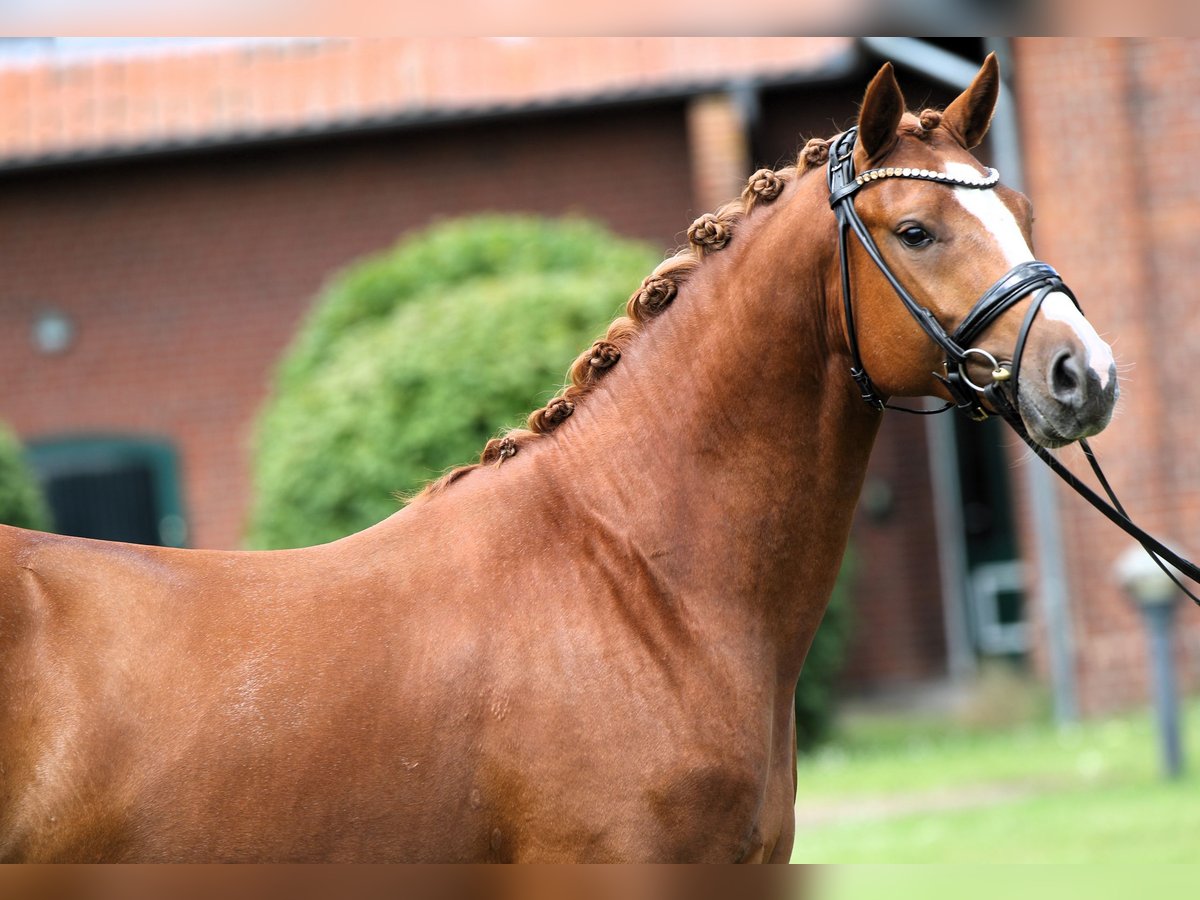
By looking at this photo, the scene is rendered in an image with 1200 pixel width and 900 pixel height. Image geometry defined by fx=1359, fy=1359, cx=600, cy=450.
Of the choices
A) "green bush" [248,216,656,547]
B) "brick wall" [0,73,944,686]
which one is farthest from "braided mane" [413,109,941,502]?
"brick wall" [0,73,944,686]

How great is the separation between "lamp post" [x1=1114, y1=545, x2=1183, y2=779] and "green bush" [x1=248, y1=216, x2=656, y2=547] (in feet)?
12.7

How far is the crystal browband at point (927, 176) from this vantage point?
3.01 metres

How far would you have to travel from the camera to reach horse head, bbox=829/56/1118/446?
2.85 m

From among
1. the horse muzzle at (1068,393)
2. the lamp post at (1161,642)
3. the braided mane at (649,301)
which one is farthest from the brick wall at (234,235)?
the horse muzzle at (1068,393)

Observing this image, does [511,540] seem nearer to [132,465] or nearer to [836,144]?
[836,144]

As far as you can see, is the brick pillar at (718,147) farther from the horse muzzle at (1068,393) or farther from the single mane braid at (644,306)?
the horse muzzle at (1068,393)

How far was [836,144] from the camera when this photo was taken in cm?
321

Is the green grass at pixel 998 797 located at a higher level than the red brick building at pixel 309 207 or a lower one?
lower

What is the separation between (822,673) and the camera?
10344 mm

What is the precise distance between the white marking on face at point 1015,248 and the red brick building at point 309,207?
9.52m

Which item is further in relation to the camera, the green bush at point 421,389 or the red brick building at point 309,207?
the red brick building at point 309,207

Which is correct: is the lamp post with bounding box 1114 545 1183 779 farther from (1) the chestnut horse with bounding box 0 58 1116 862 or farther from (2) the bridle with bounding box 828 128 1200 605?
(1) the chestnut horse with bounding box 0 58 1116 862

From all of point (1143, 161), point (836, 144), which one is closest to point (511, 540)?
point (836, 144)

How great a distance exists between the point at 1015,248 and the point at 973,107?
0.50 meters
